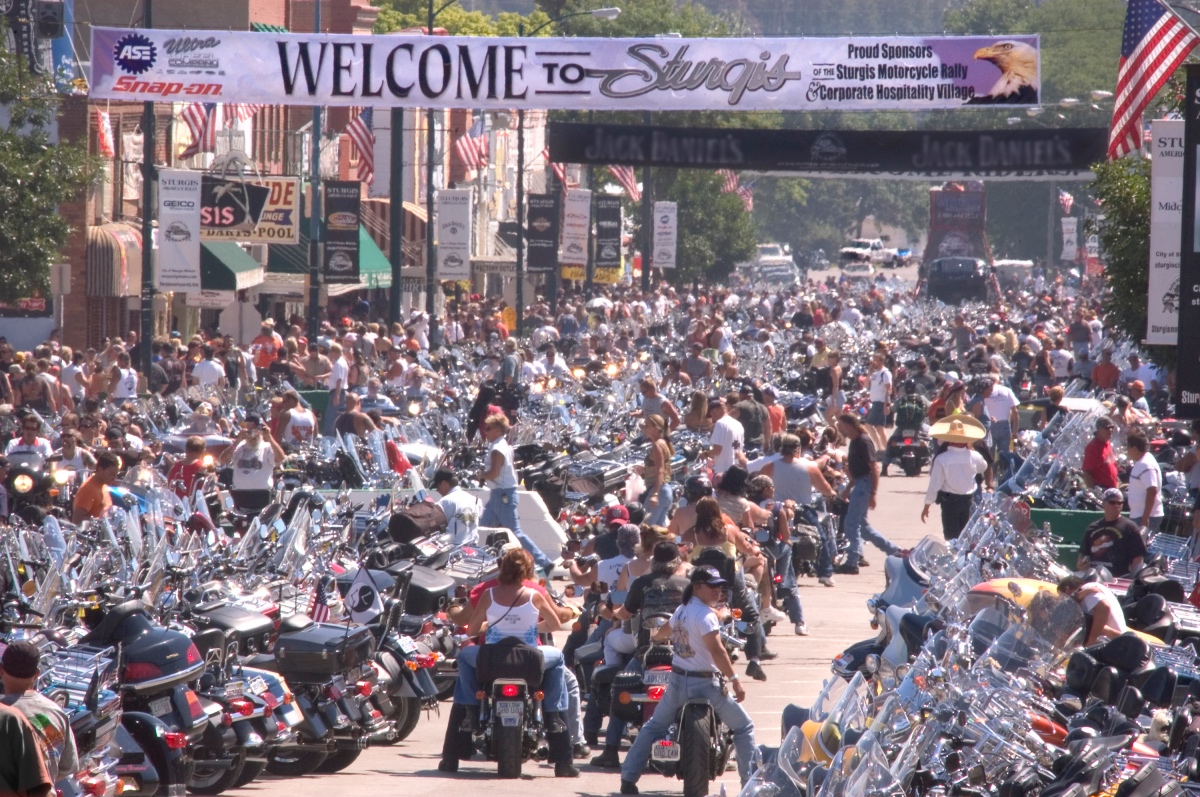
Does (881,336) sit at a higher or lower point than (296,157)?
lower

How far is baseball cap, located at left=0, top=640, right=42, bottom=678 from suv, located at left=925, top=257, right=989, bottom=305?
64.2 meters

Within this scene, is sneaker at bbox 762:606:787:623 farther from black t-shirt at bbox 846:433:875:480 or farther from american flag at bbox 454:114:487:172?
american flag at bbox 454:114:487:172

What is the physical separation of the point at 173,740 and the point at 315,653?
1.47 meters

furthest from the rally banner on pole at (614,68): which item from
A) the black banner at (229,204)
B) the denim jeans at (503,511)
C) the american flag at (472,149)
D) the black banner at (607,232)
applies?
the black banner at (607,232)

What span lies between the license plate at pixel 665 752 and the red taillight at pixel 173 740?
7.66 feet

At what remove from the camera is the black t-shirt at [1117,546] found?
45.8 ft

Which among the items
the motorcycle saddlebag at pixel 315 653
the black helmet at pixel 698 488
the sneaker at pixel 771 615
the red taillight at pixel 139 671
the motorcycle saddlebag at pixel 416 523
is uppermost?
the black helmet at pixel 698 488

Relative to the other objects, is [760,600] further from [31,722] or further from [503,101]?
[503,101]

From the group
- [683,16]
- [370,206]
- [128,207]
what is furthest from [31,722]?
[683,16]

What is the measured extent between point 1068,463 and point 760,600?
5.60 m

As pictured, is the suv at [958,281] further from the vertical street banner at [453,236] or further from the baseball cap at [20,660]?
the baseball cap at [20,660]

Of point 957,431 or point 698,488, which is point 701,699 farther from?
point 957,431

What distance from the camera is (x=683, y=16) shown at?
75.2m

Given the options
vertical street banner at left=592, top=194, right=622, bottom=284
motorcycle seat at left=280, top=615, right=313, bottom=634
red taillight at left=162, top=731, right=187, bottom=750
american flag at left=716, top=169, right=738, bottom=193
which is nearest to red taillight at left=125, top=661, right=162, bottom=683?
red taillight at left=162, top=731, right=187, bottom=750
